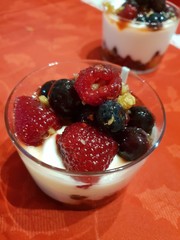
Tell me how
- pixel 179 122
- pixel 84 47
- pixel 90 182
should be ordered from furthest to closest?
pixel 84 47
pixel 179 122
pixel 90 182

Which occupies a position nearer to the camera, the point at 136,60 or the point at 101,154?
the point at 101,154

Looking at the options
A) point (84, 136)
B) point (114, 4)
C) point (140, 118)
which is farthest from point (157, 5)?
point (84, 136)

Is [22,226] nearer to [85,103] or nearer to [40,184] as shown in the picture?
[40,184]

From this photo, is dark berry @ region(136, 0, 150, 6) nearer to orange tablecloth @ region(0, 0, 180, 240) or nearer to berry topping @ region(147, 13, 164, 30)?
berry topping @ region(147, 13, 164, 30)

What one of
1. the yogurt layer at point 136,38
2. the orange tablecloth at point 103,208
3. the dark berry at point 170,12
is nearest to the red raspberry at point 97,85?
the orange tablecloth at point 103,208

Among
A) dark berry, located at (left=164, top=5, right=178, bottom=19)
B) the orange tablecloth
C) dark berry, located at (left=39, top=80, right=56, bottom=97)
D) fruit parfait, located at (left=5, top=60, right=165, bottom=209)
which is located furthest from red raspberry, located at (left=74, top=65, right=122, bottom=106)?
dark berry, located at (left=164, top=5, right=178, bottom=19)

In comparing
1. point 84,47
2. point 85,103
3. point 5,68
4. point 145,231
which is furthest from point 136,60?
point 145,231
